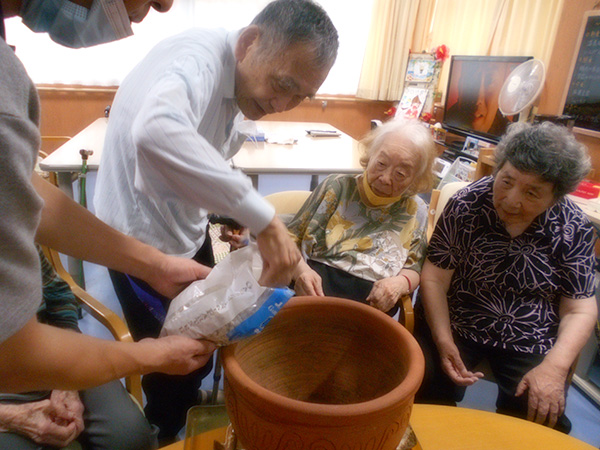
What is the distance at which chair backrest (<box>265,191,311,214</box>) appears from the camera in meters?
1.79

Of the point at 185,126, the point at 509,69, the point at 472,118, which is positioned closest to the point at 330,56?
the point at 185,126

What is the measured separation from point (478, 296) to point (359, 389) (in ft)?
2.61

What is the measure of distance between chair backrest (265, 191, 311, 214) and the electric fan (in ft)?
6.52

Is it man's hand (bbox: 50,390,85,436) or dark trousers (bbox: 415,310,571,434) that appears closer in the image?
man's hand (bbox: 50,390,85,436)

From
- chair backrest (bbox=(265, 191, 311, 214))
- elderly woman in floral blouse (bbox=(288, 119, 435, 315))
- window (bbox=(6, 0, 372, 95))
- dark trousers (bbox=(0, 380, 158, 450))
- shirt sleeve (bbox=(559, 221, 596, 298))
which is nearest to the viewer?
dark trousers (bbox=(0, 380, 158, 450))

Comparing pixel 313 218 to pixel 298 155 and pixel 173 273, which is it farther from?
pixel 298 155

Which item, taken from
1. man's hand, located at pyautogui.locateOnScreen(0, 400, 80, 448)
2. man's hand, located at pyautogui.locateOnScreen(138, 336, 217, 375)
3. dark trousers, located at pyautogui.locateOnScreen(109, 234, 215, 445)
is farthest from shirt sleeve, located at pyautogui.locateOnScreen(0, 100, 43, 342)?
dark trousers, located at pyautogui.locateOnScreen(109, 234, 215, 445)

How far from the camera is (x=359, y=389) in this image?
82cm

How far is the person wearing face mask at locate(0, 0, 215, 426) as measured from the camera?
414 millimetres

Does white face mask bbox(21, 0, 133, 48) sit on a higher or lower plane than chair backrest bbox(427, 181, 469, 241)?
higher

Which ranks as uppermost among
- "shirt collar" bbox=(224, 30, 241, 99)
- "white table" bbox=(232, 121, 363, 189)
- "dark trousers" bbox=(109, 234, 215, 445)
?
"shirt collar" bbox=(224, 30, 241, 99)

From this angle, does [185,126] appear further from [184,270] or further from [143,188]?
[184,270]

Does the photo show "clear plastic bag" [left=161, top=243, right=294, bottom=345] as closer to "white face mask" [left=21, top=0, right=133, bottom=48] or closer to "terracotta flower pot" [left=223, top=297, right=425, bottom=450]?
"terracotta flower pot" [left=223, top=297, right=425, bottom=450]

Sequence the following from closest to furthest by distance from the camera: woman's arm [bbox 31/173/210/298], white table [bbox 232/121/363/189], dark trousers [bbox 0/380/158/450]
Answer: woman's arm [bbox 31/173/210/298] < dark trousers [bbox 0/380/158/450] < white table [bbox 232/121/363/189]
